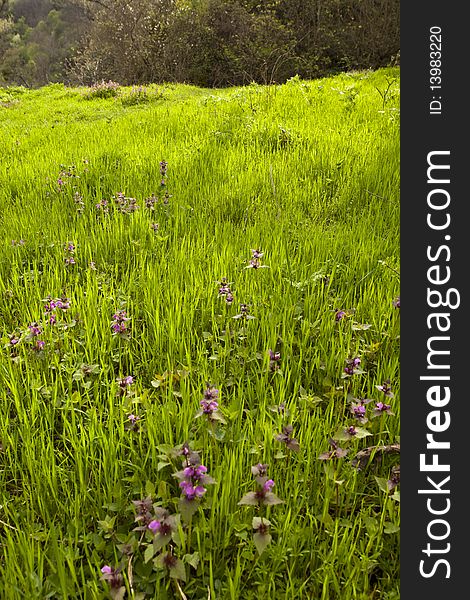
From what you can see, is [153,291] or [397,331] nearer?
[397,331]

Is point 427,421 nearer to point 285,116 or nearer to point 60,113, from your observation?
point 285,116

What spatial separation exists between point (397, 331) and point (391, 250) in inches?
36.8

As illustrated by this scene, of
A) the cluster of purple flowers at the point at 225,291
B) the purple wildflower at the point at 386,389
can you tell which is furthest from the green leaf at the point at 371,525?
the cluster of purple flowers at the point at 225,291

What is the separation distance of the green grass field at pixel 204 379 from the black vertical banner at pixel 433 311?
143mm

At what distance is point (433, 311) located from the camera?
1.61 meters

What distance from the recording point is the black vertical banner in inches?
52.3

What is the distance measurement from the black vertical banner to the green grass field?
14 centimetres

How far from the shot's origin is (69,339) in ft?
8.07

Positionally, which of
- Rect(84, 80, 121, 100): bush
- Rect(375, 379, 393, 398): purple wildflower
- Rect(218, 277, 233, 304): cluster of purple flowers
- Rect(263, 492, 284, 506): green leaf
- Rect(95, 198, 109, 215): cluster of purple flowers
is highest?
Rect(84, 80, 121, 100): bush

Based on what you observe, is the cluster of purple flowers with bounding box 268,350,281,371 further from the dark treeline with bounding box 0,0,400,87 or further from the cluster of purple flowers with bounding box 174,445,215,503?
the dark treeline with bounding box 0,0,400,87

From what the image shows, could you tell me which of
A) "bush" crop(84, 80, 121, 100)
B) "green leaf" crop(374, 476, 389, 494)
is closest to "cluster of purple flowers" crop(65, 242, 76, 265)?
"green leaf" crop(374, 476, 389, 494)

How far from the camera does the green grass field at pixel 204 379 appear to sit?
4.58 ft

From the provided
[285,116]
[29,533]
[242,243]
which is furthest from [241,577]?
[285,116]

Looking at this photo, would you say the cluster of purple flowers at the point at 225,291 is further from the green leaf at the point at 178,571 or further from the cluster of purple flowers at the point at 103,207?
the cluster of purple flowers at the point at 103,207
